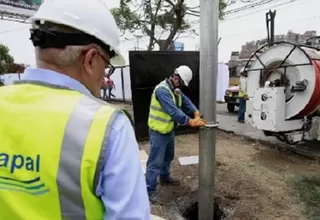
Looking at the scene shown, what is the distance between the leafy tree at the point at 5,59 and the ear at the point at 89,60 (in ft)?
85.7

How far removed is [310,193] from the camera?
3992 millimetres

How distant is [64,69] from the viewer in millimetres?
919

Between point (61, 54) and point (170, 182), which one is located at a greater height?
point (61, 54)

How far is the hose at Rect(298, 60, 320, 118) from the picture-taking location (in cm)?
473

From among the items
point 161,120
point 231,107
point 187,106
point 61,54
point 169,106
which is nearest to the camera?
point 61,54

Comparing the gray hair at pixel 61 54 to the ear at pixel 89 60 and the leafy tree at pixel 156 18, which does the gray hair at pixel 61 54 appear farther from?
the leafy tree at pixel 156 18

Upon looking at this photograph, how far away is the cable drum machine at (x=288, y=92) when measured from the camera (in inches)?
190

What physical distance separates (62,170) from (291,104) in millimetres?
4856

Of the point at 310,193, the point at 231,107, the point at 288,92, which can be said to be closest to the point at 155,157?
the point at 310,193

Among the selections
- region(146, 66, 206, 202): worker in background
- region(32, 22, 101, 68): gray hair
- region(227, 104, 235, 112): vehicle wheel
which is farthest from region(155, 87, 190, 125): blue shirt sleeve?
region(227, 104, 235, 112): vehicle wheel

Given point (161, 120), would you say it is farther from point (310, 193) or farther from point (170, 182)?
point (310, 193)

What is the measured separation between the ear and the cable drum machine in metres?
4.47

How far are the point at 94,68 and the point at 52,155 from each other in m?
0.31

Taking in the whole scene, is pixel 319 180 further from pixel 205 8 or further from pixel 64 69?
pixel 64 69
